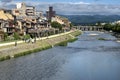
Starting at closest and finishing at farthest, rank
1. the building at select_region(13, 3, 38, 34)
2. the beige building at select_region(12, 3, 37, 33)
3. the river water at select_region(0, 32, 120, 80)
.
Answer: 1. the river water at select_region(0, 32, 120, 80)
2. the building at select_region(13, 3, 38, 34)
3. the beige building at select_region(12, 3, 37, 33)

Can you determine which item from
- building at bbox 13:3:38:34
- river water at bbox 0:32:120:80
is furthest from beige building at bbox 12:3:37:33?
river water at bbox 0:32:120:80

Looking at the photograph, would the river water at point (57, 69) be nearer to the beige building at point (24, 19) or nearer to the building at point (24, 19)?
the building at point (24, 19)

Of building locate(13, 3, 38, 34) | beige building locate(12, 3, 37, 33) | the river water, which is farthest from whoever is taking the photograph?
beige building locate(12, 3, 37, 33)

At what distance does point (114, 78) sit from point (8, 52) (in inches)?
749

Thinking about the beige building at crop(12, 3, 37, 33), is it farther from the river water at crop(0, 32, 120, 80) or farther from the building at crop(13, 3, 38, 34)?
the river water at crop(0, 32, 120, 80)

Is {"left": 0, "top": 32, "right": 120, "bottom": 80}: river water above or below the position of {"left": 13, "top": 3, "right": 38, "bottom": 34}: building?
below

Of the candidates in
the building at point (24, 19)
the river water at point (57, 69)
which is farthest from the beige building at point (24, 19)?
the river water at point (57, 69)

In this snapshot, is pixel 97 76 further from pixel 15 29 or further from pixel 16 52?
pixel 15 29

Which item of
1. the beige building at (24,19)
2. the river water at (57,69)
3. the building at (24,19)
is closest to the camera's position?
the river water at (57,69)

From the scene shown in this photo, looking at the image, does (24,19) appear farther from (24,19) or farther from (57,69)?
(57,69)

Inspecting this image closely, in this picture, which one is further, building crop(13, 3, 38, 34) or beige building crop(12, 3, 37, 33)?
beige building crop(12, 3, 37, 33)

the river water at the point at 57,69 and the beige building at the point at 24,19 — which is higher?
the beige building at the point at 24,19

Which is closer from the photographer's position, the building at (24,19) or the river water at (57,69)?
the river water at (57,69)

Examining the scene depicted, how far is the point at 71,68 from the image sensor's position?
151 ft
